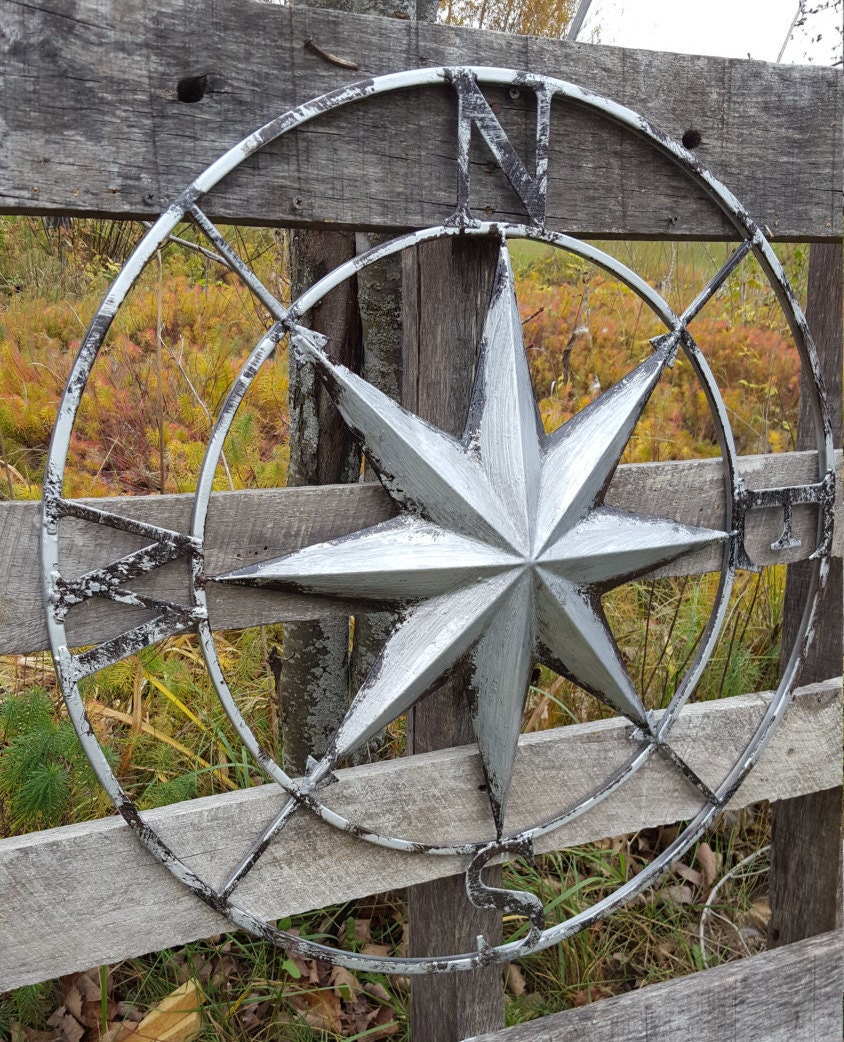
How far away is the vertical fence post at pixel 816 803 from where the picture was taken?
1.54m

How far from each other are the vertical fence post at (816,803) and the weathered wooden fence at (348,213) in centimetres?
6

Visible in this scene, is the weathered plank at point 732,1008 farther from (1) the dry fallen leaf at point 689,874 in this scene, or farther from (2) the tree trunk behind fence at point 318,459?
(2) the tree trunk behind fence at point 318,459

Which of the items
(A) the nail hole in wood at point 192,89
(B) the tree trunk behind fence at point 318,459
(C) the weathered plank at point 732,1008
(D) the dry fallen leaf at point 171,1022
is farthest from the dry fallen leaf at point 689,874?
(A) the nail hole in wood at point 192,89

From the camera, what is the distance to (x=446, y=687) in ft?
4.11

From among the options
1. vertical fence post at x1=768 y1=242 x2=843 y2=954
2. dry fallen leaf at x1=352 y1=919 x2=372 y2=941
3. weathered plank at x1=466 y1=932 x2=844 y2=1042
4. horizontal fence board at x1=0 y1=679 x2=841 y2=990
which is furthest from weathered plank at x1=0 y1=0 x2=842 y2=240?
dry fallen leaf at x1=352 y1=919 x2=372 y2=941

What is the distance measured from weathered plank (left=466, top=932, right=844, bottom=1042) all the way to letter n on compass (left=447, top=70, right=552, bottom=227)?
45.5 inches

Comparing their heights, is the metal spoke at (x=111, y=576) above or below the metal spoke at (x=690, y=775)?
above

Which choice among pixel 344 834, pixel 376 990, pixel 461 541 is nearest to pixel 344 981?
pixel 376 990

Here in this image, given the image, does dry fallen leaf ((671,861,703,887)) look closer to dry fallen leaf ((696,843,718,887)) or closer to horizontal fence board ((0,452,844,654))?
dry fallen leaf ((696,843,718,887))

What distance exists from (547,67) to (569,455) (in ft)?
1.61

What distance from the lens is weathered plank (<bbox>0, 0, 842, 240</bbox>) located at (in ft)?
3.07

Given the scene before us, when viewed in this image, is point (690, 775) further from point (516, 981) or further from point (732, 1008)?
point (516, 981)

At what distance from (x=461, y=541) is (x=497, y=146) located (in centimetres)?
48

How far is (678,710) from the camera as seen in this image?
1322mm
